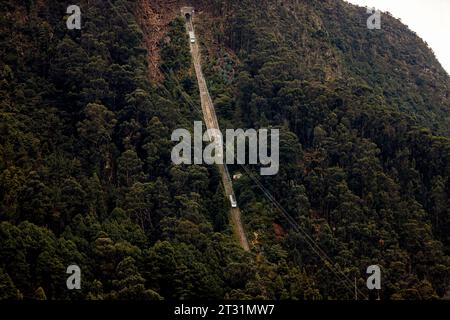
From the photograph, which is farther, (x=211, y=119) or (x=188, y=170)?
(x=211, y=119)

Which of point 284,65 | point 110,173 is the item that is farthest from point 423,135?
point 110,173

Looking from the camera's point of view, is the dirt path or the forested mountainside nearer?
the forested mountainside

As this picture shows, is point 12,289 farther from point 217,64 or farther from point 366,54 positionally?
point 366,54

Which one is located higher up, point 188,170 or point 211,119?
point 211,119

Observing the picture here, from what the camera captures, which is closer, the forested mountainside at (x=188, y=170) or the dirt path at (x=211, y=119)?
the forested mountainside at (x=188, y=170)

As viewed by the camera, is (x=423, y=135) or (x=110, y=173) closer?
(x=110, y=173)
